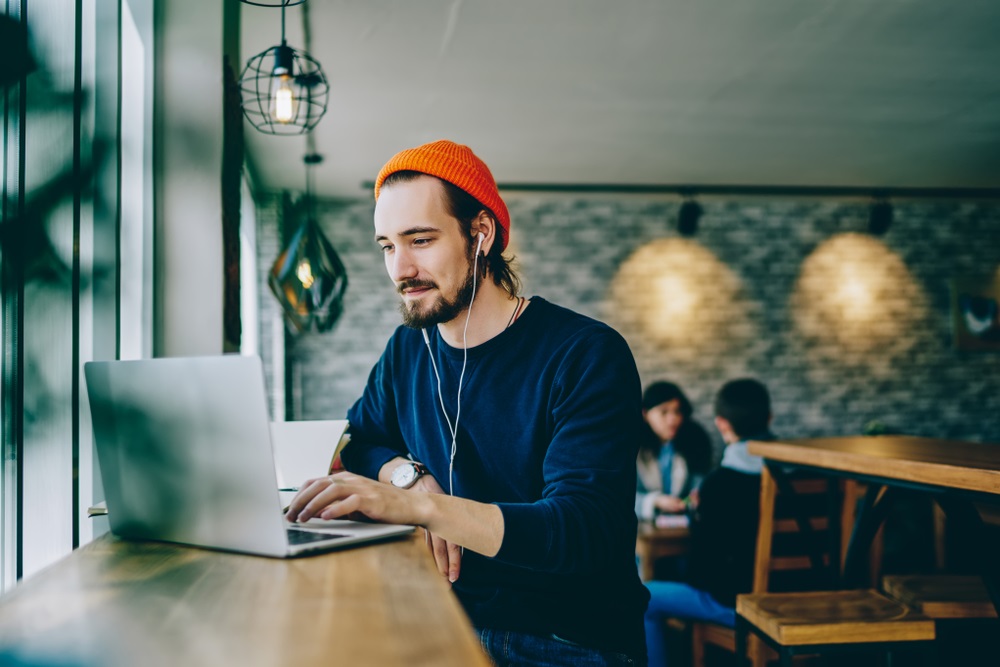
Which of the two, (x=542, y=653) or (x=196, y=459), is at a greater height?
(x=196, y=459)

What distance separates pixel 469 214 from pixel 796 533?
5.52 ft

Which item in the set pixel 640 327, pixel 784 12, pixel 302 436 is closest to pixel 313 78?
pixel 302 436

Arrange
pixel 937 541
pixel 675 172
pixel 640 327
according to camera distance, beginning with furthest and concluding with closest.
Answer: pixel 640 327
pixel 675 172
pixel 937 541

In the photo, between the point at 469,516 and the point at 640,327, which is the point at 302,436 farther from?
the point at 640,327

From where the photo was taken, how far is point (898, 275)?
6.11m

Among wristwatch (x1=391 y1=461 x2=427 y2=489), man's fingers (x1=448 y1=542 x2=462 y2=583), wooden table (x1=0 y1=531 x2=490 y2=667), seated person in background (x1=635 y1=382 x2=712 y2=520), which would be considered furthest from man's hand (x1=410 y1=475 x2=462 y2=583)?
seated person in background (x1=635 y1=382 x2=712 y2=520)

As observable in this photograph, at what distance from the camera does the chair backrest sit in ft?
7.63

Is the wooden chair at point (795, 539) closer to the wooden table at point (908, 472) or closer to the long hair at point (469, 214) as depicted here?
the wooden table at point (908, 472)

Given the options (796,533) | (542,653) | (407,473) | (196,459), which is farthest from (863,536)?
(196,459)

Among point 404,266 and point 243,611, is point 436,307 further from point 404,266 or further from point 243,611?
point 243,611

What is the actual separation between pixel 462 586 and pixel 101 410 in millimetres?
620

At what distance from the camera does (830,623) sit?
5.87 feet

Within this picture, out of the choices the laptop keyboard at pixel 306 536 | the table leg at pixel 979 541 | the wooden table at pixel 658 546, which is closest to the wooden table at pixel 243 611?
the laptop keyboard at pixel 306 536

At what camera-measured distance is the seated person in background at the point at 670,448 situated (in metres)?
3.89
